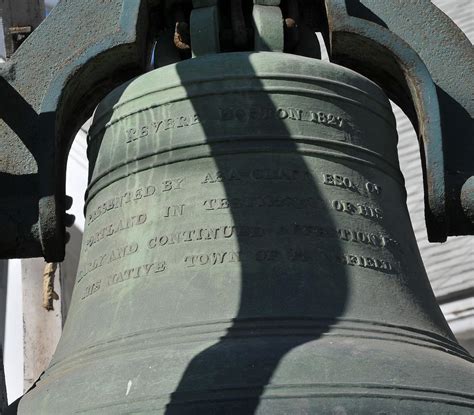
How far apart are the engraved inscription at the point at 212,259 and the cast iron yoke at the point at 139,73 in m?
0.55

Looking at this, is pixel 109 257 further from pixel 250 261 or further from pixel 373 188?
pixel 373 188

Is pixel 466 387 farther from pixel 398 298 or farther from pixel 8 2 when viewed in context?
pixel 8 2

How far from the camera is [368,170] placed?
4023 millimetres

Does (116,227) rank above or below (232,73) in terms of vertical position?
below

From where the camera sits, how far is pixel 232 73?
4.05 meters

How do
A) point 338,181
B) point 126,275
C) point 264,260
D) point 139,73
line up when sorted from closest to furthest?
1. point 264,260
2. point 126,275
3. point 338,181
4. point 139,73

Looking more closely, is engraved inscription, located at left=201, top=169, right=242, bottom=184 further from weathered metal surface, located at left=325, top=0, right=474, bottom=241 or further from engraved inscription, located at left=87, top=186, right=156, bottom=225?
weathered metal surface, located at left=325, top=0, right=474, bottom=241

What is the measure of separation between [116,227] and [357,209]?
0.59 m

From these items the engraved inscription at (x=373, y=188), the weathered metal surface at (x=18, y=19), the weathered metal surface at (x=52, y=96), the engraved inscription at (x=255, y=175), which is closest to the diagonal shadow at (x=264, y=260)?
the engraved inscription at (x=255, y=175)

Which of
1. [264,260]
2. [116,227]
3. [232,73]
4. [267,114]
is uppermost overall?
[232,73]

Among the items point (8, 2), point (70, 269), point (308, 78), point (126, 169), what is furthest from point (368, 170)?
point (70, 269)

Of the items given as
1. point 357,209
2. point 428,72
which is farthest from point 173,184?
point 428,72

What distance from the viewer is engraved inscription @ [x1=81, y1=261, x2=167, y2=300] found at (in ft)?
12.4

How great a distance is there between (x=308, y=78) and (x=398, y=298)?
2.07 feet
